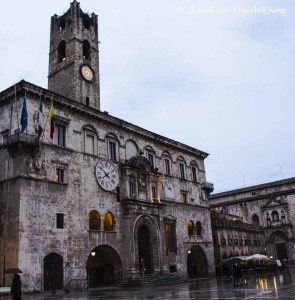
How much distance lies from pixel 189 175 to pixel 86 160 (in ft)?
56.0

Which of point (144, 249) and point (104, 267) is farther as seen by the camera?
point (144, 249)

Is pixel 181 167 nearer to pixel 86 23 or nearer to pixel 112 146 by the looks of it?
pixel 112 146

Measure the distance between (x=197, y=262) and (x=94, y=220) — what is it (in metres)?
18.0

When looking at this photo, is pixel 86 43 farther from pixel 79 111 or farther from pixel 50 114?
pixel 50 114

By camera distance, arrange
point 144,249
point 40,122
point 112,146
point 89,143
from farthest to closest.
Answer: point 144,249 < point 112,146 < point 89,143 < point 40,122

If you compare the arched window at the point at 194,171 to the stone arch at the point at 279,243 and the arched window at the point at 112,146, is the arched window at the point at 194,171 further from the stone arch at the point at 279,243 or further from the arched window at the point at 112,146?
the stone arch at the point at 279,243

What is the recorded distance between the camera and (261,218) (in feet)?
234

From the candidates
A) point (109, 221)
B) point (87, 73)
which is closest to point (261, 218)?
point (109, 221)

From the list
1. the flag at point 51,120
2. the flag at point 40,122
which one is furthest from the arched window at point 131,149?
the flag at point 40,122

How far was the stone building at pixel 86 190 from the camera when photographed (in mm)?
26984

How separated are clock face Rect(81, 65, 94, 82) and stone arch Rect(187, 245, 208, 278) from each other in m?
22.4

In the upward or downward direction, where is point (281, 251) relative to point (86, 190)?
downward

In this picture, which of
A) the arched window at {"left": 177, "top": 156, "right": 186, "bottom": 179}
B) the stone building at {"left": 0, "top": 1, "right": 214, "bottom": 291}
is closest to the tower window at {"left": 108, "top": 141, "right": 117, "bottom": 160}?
the stone building at {"left": 0, "top": 1, "right": 214, "bottom": 291}

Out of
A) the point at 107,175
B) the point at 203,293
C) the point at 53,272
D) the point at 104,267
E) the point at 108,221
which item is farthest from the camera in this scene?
the point at 107,175
